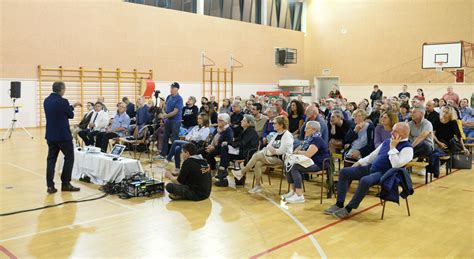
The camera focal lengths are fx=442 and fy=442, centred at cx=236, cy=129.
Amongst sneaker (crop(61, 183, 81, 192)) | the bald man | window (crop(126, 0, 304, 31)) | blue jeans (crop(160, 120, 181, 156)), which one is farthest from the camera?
window (crop(126, 0, 304, 31))

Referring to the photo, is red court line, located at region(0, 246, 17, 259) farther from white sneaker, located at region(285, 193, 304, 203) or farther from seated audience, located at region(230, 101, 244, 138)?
seated audience, located at region(230, 101, 244, 138)

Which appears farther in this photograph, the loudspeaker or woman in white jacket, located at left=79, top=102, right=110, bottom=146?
the loudspeaker

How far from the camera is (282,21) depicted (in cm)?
2100

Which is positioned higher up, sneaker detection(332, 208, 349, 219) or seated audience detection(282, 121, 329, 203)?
seated audience detection(282, 121, 329, 203)

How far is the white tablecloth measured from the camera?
589 cm

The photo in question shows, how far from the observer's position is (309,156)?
544 cm

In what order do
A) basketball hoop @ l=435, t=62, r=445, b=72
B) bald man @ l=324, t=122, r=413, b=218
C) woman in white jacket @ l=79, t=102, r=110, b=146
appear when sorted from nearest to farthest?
bald man @ l=324, t=122, r=413, b=218 → woman in white jacket @ l=79, t=102, r=110, b=146 → basketball hoop @ l=435, t=62, r=445, b=72

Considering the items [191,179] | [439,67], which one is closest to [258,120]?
[191,179]

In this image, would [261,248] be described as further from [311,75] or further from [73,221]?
[311,75]

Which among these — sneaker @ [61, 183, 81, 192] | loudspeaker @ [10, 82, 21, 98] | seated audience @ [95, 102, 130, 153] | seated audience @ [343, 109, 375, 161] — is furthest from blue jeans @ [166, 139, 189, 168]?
loudspeaker @ [10, 82, 21, 98]

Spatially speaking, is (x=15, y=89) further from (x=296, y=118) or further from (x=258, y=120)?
(x=296, y=118)

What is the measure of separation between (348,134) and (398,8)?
14003 mm

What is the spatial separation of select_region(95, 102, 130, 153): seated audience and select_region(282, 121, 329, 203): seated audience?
4192 millimetres

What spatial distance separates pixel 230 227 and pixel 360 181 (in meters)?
1.47
